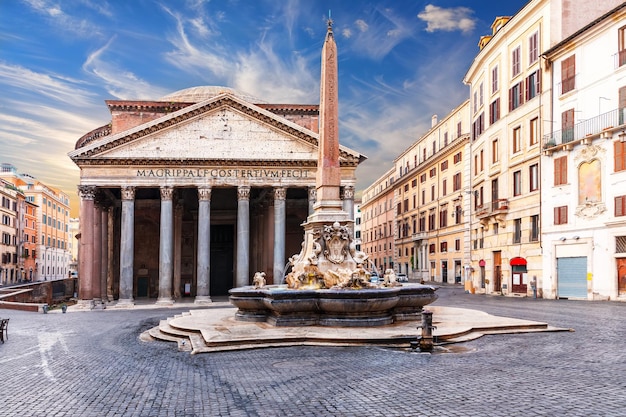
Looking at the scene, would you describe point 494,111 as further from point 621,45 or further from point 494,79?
point 621,45

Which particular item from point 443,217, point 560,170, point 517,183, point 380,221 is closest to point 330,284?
point 560,170

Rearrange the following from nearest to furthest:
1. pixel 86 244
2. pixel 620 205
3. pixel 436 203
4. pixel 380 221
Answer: pixel 620 205 < pixel 86 244 < pixel 436 203 < pixel 380 221

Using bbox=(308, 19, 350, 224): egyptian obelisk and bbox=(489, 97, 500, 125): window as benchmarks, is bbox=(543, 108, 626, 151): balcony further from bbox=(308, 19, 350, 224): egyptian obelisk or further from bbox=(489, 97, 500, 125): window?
bbox=(308, 19, 350, 224): egyptian obelisk

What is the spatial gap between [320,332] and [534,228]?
74.8 feet

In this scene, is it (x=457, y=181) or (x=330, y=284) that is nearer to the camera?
(x=330, y=284)

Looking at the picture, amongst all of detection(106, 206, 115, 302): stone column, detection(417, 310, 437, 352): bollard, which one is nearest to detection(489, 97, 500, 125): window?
detection(106, 206, 115, 302): stone column

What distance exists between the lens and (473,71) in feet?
139

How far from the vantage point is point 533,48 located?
32719 millimetres

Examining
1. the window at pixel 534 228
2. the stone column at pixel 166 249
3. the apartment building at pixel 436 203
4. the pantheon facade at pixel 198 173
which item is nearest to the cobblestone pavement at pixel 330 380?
the window at pixel 534 228

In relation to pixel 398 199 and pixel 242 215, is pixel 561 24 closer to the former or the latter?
pixel 242 215

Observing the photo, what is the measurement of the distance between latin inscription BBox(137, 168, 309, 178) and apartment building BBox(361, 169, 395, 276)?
35.7 metres

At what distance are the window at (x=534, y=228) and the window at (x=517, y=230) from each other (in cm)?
132

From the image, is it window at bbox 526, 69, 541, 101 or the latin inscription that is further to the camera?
the latin inscription

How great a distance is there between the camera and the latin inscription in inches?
1371
